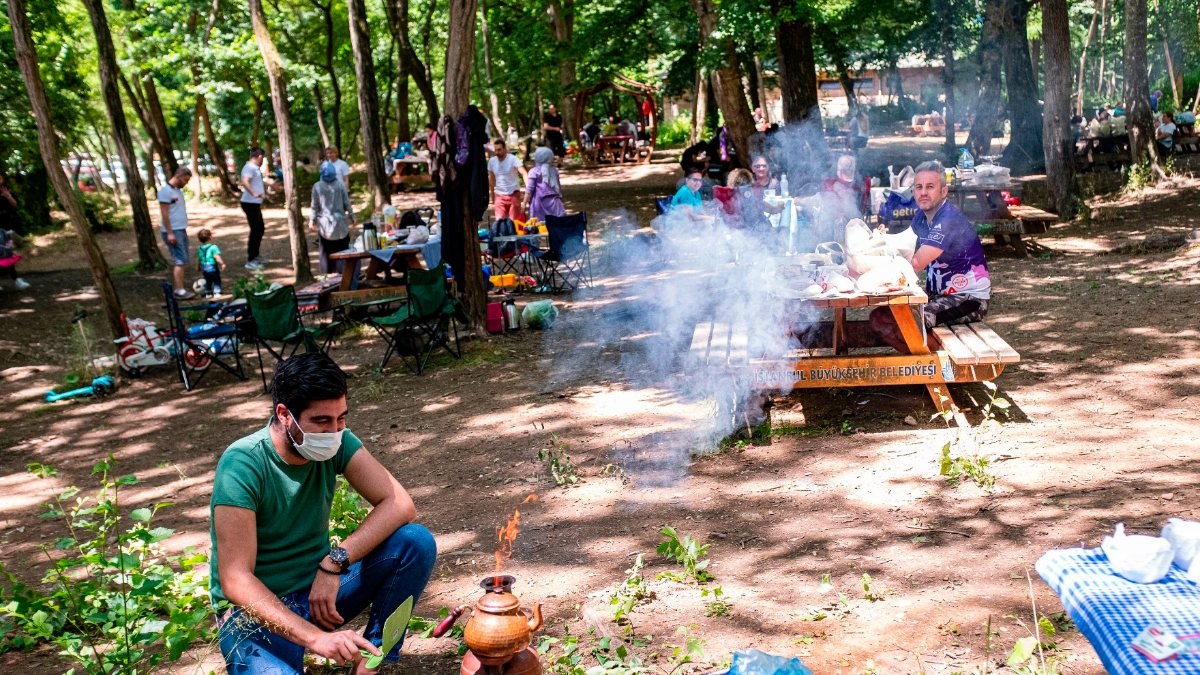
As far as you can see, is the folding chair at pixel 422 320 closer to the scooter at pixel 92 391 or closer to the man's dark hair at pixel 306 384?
the scooter at pixel 92 391

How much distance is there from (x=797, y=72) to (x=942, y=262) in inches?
438

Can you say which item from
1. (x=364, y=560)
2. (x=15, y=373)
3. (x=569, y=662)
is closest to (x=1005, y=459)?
(x=569, y=662)

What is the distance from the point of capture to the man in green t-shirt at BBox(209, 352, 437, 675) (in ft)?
9.27

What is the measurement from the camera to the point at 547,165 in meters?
12.4

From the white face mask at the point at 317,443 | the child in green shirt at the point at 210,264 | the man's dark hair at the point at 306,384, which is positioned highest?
the child in green shirt at the point at 210,264

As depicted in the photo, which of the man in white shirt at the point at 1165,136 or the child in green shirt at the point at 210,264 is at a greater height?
the man in white shirt at the point at 1165,136

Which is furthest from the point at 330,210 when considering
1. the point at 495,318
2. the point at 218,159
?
the point at 218,159

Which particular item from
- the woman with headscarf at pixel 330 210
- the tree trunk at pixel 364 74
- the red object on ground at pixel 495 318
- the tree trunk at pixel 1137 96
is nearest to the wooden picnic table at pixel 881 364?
the red object on ground at pixel 495 318

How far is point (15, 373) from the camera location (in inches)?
370

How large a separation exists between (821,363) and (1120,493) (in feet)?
5.86

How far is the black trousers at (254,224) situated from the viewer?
13.9 m

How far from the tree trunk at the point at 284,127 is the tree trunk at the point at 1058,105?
31.8 feet

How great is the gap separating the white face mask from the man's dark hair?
0.05m

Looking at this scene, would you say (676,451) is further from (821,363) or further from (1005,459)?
(1005,459)
